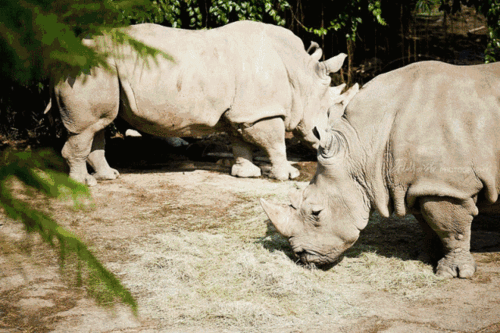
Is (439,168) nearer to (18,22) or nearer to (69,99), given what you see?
(18,22)

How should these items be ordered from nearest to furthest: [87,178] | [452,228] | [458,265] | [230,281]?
[452,228]
[458,265]
[230,281]
[87,178]

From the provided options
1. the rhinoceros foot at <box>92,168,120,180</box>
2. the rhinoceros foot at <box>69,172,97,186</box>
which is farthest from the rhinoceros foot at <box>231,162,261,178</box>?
the rhinoceros foot at <box>69,172,97,186</box>

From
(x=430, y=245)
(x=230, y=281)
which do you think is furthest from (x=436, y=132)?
(x=230, y=281)

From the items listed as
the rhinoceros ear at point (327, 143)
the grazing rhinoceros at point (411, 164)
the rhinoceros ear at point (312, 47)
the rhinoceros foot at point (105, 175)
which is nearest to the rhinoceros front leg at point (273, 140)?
the rhinoceros ear at point (312, 47)

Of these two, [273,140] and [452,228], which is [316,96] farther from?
[452,228]

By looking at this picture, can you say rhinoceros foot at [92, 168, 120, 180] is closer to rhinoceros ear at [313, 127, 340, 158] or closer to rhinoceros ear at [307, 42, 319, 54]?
rhinoceros ear at [307, 42, 319, 54]

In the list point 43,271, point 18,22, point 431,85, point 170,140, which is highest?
point 18,22

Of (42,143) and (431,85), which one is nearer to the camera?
(431,85)

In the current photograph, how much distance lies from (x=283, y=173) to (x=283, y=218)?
9.90 feet

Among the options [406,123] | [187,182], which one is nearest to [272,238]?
[406,123]

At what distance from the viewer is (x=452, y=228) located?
4.00m

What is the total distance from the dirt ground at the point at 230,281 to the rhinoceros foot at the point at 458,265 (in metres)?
0.06

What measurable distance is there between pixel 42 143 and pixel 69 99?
97.7 inches

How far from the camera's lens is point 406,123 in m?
3.91
